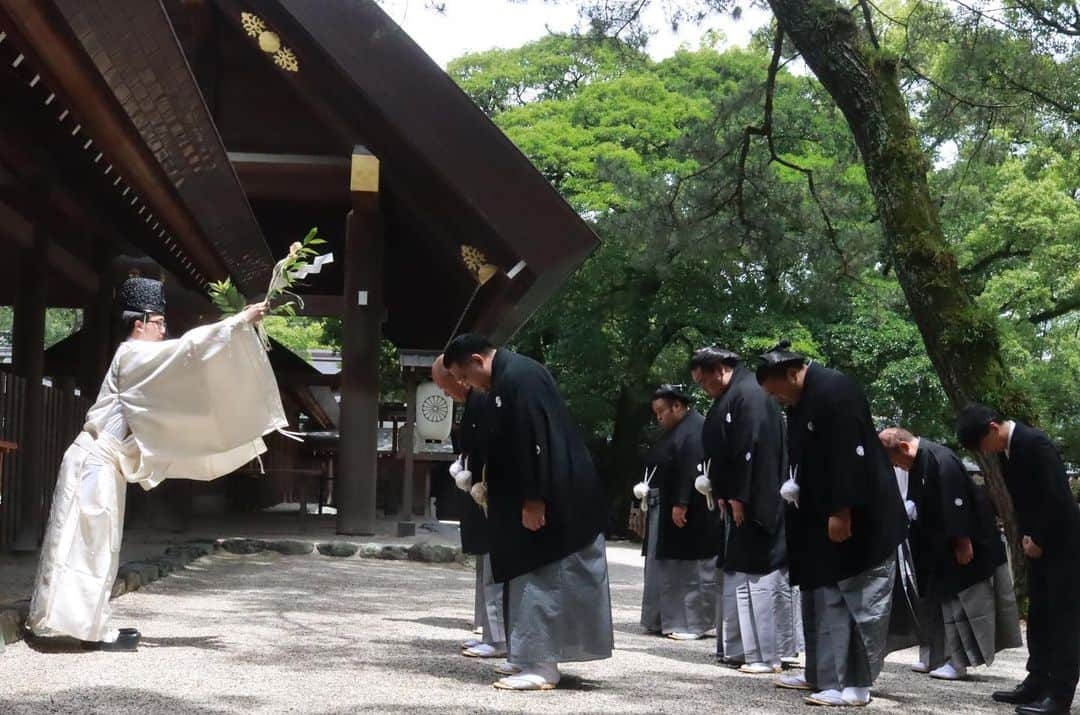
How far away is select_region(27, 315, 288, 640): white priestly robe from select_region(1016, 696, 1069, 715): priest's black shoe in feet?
11.2

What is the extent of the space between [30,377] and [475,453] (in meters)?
4.99

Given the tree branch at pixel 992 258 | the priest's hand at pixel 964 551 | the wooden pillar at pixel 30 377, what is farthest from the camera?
the tree branch at pixel 992 258

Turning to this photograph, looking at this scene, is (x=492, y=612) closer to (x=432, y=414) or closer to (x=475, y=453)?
(x=475, y=453)

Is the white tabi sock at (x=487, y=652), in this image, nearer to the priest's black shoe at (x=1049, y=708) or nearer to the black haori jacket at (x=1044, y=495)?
the priest's black shoe at (x=1049, y=708)

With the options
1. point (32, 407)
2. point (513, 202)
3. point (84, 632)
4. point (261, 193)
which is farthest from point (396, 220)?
point (84, 632)

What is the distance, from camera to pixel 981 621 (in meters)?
5.99

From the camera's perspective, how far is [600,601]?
16.1 ft

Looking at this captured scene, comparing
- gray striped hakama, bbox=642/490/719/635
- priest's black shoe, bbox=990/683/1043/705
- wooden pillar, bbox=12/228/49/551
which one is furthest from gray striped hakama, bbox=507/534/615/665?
wooden pillar, bbox=12/228/49/551

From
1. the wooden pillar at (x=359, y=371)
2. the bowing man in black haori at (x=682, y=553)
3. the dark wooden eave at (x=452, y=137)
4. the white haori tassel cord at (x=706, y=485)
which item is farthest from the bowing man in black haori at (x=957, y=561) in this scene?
the wooden pillar at (x=359, y=371)

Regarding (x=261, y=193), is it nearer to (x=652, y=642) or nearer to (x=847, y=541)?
(x=652, y=642)

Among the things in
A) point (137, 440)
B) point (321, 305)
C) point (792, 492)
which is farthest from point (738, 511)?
point (321, 305)

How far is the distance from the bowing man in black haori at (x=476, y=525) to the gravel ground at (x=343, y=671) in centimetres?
22

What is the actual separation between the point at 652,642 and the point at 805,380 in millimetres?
2431

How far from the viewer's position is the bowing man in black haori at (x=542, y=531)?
484 centimetres
